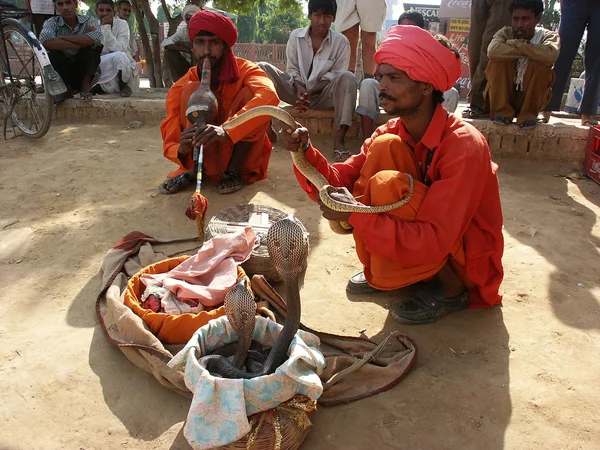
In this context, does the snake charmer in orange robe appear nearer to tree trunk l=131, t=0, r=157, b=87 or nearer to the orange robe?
the orange robe

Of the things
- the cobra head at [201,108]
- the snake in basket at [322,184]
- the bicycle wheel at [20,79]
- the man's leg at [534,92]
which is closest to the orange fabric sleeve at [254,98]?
the cobra head at [201,108]

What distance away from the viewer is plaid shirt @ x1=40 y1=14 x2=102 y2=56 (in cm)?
581

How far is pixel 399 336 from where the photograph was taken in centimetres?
228

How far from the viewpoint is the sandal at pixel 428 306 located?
2.44 meters

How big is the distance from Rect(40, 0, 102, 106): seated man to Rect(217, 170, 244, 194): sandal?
3017mm

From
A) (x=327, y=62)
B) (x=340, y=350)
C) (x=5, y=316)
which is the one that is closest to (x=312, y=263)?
(x=340, y=350)

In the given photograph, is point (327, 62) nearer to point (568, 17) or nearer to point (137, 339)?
point (568, 17)

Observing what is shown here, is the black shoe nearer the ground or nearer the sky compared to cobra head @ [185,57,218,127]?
nearer the ground

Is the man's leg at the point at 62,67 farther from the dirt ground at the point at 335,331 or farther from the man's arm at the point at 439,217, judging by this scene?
the man's arm at the point at 439,217

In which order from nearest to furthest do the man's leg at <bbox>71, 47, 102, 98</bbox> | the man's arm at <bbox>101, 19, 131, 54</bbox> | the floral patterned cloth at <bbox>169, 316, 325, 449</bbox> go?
1. the floral patterned cloth at <bbox>169, 316, 325, 449</bbox>
2. the man's leg at <bbox>71, 47, 102, 98</bbox>
3. the man's arm at <bbox>101, 19, 131, 54</bbox>

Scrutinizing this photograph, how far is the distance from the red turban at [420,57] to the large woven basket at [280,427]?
1.39m

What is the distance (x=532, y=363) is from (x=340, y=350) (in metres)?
0.80

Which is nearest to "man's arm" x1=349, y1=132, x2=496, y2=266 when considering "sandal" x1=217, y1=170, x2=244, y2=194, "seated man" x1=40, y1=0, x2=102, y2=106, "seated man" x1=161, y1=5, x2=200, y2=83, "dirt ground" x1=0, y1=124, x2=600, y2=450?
"dirt ground" x1=0, y1=124, x2=600, y2=450

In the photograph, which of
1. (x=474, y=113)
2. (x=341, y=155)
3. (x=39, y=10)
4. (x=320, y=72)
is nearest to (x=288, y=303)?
(x=341, y=155)
